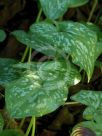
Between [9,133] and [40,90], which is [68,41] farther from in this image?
[9,133]

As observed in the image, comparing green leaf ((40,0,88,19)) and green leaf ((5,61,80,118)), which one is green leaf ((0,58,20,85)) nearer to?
green leaf ((5,61,80,118))

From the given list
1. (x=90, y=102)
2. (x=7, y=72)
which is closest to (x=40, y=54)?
(x=7, y=72)

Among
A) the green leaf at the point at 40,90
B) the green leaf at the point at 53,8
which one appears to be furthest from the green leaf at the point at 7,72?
the green leaf at the point at 53,8

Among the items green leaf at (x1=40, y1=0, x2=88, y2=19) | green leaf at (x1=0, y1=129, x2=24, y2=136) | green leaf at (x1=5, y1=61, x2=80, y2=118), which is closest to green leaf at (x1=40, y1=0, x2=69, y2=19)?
green leaf at (x1=40, y1=0, x2=88, y2=19)

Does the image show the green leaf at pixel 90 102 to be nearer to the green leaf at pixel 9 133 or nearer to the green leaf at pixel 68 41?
the green leaf at pixel 68 41

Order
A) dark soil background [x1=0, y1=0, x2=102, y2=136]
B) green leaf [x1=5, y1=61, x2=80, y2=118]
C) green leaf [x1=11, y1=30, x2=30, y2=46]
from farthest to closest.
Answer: dark soil background [x1=0, y1=0, x2=102, y2=136], green leaf [x1=11, y1=30, x2=30, y2=46], green leaf [x1=5, y1=61, x2=80, y2=118]
